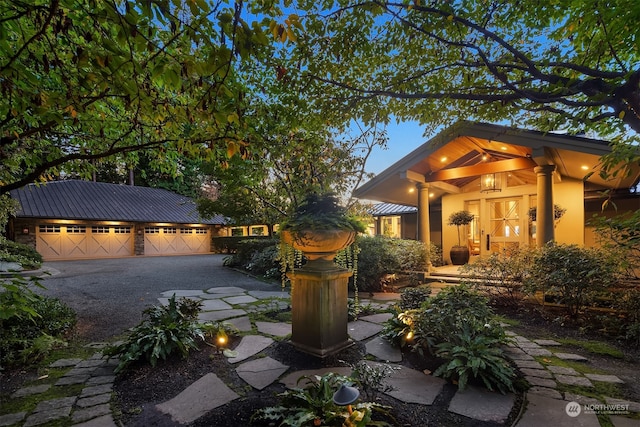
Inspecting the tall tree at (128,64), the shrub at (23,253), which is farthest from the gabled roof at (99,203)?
the tall tree at (128,64)

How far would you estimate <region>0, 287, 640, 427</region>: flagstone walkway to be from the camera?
2203 millimetres

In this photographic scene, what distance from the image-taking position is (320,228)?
3.13 m

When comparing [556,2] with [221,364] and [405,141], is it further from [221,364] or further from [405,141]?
[405,141]

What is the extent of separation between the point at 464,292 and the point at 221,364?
9.56ft

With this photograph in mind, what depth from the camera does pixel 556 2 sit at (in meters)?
2.97

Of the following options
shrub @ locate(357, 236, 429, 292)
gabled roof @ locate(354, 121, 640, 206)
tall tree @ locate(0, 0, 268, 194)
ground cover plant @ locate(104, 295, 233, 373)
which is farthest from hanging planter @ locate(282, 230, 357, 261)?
shrub @ locate(357, 236, 429, 292)

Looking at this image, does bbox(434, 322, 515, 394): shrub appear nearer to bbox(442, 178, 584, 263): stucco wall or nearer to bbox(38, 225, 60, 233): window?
bbox(442, 178, 584, 263): stucco wall

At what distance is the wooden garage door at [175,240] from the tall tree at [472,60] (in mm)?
19513

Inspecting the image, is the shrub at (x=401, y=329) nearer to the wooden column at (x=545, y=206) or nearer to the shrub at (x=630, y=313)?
the shrub at (x=630, y=313)

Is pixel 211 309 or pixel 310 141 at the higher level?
pixel 310 141

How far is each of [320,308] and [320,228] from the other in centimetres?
85

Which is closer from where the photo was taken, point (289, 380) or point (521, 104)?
point (289, 380)

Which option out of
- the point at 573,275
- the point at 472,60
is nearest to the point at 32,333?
the point at 472,60

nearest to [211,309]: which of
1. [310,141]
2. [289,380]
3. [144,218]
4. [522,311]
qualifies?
[289,380]
